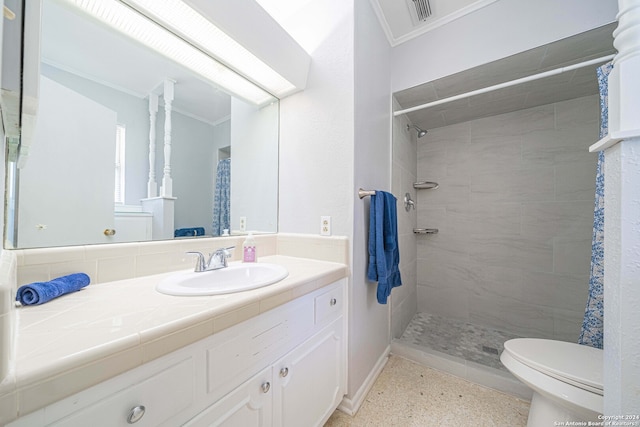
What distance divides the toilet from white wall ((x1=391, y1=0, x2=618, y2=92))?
1.61 meters

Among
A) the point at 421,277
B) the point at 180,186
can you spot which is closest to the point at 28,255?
the point at 180,186

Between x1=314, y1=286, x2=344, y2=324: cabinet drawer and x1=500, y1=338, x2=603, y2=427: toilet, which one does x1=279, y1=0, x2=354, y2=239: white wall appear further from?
x1=500, y1=338, x2=603, y2=427: toilet

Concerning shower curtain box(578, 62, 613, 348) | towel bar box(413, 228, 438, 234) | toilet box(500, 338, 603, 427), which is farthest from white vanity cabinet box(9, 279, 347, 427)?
towel bar box(413, 228, 438, 234)

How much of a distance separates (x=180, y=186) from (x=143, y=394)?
87cm

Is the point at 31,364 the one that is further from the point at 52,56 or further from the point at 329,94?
the point at 329,94

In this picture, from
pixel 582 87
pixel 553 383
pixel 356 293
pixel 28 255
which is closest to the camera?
pixel 28 255

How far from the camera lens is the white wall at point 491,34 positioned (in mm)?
1210

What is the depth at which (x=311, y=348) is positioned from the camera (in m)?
0.94

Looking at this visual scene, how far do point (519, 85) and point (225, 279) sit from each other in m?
2.35

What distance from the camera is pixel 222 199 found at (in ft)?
4.26

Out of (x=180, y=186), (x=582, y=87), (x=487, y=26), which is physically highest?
(x=487, y=26)

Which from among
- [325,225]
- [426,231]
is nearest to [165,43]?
[325,225]

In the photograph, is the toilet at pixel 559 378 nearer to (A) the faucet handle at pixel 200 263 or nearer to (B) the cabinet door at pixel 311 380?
(B) the cabinet door at pixel 311 380

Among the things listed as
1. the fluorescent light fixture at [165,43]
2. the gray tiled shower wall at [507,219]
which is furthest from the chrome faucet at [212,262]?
the gray tiled shower wall at [507,219]
